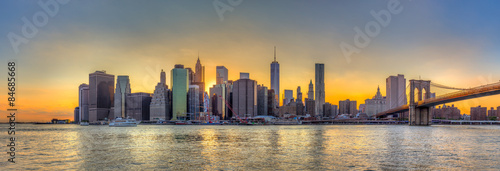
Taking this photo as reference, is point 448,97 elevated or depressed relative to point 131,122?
elevated

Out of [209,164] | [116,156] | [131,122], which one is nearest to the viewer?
[209,164]

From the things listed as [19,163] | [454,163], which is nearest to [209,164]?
[19,163]

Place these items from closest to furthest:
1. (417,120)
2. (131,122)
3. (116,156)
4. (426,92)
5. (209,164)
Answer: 1. (209,164)
2. (116,156)
3. (417,120)
4. (426,92)
5. (131,122)

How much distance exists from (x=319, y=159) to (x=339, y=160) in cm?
180

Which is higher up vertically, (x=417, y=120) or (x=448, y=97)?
(x=448, y=97)

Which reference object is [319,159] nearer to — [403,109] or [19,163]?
[19,163]

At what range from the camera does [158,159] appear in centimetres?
3312

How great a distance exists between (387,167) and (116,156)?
24652 mm

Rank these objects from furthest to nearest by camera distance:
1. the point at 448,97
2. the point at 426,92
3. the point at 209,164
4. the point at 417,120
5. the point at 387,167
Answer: the point at 426,92 < the point at 417,120 < the point at 448,97 < the point at 209,164 < the point at 387,167

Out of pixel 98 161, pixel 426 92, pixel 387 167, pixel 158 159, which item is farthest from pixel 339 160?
pixel 426 92

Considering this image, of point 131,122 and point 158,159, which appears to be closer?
point 158,159

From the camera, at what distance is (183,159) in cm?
3306

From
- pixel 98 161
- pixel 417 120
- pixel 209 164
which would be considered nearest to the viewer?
pixel 209 164

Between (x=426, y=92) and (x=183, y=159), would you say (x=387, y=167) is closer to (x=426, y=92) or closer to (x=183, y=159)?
(x=183, y=159)
